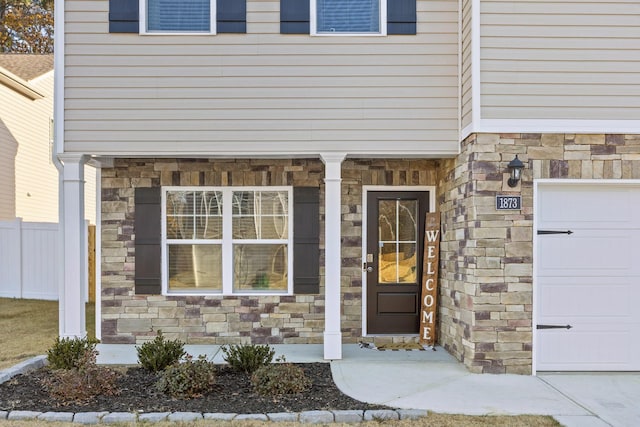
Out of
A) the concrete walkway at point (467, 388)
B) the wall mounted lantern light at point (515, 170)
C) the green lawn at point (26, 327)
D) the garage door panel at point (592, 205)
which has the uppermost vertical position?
the wall mounted lantern light at point (515, 170)

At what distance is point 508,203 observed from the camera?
519cm

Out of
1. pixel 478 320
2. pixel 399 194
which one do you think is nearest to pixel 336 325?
pixel 478 320

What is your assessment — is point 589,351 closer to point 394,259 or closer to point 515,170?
point 515,170

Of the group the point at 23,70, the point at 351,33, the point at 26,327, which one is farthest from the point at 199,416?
the point at 23,70

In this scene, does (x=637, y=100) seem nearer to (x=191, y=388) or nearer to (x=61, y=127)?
(x=191, y=388)

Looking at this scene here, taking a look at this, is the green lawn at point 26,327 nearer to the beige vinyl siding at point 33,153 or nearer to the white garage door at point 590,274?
the beige vinyl siding at point 33,153

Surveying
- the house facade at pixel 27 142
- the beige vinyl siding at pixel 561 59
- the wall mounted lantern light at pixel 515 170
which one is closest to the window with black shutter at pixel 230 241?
the wall mounted lantern light at pixel 515 170

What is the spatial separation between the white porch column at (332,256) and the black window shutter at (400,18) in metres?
1.53

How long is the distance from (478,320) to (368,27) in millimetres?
3462

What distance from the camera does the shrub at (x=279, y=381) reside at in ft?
14.6

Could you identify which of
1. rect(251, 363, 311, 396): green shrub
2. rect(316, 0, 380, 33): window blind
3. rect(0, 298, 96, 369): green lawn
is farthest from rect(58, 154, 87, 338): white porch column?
rect(316, 0, 380, 33): window blind

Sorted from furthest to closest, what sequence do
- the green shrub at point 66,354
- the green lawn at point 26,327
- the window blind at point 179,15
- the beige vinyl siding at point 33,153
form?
1. the beige vinyl siding at point 33,153
2. the green lawn at point 26,327
3. the window blind at point 179,15
4. the green shrub at point 66,354

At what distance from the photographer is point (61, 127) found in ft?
18.5

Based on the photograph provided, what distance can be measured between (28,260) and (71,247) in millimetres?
5686
